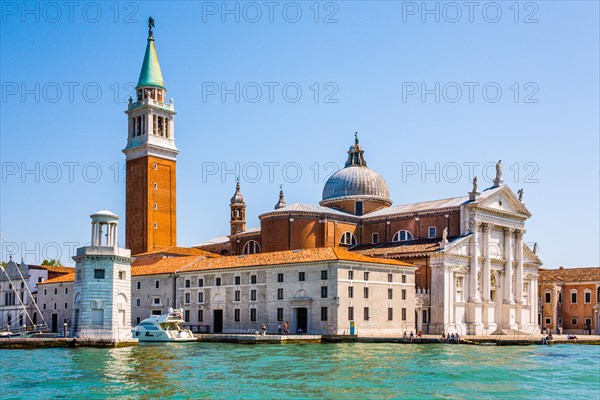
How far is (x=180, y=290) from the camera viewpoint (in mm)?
51469

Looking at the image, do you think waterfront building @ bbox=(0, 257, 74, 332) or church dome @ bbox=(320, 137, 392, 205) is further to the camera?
waterfront building @ bbox=(0, 257, 74, 332)

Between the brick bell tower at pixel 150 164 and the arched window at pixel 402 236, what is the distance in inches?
684

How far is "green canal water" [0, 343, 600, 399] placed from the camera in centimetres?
2330

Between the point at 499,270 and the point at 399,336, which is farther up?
the point at 499,270

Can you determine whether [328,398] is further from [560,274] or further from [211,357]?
[560,274]

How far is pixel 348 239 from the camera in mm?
57000

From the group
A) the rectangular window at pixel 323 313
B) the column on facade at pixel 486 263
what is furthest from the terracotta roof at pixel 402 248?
the rectangular window at pixel 323 313

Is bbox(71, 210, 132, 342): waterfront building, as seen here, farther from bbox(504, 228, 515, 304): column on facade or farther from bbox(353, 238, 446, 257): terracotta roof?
bbox(504, 228, 515, 304): column on facade

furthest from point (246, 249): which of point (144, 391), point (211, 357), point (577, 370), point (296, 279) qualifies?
point (144, 391)

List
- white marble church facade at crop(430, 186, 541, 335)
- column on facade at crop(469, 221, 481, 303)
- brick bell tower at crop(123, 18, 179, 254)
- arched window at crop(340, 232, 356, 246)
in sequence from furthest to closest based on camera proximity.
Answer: brick bell tower at crop(123, 18, 179, 254) < arched window at crop(340, 232, 356, 246) < column on facade at crop(469, 221, 481, 303) < white marble church facade at crop(430, 186, 541, 335)

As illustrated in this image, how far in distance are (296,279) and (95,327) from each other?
11.3 meters

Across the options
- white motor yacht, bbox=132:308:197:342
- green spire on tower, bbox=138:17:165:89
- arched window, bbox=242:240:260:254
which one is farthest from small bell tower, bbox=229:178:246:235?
white motor yacht, bbox=132:308:197:342

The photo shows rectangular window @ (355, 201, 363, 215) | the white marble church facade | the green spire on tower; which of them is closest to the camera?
the white marble church facade

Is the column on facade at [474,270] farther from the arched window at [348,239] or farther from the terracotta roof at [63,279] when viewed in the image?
the terracotta roof at [63,279]
